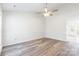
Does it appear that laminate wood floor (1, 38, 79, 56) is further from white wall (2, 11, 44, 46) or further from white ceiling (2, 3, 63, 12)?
white ceiling (2, 3, 63, 12)

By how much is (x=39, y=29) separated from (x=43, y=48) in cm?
35

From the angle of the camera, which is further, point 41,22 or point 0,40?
point 41,22

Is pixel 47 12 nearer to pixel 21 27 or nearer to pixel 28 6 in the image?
pixel 28 6

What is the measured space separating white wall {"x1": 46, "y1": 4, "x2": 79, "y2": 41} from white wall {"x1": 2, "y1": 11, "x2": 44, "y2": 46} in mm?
150

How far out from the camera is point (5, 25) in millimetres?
1739

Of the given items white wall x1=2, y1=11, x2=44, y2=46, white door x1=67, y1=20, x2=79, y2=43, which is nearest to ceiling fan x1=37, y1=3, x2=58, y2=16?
white wall x1=2, y1=11, x2=44, y2=46

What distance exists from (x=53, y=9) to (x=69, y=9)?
284 mm

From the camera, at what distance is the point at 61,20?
181 cm

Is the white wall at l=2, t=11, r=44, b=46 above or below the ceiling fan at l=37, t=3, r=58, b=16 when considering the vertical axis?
below

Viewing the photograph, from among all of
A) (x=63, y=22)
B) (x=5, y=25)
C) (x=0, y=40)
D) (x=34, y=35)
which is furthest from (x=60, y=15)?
(x=0, y=40)

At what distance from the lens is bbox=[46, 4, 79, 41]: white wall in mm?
1761

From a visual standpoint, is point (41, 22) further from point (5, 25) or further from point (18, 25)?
point (5, 25)

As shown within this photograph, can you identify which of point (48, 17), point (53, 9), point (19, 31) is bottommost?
point (19, 31)

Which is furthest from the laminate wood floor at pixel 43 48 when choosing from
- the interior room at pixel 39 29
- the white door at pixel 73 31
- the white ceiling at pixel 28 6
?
the white ceiling at pixel 28 6
